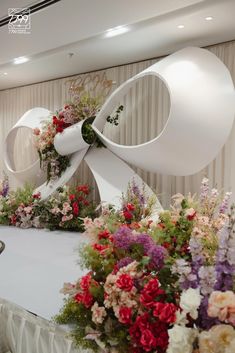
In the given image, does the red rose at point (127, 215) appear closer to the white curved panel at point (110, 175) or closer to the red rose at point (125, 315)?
the white curved panel at point (110, 175)

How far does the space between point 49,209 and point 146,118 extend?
1.53 meters

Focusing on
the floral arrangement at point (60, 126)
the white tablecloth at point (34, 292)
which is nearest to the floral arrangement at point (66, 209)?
the floral arrangement at point (60, 126)

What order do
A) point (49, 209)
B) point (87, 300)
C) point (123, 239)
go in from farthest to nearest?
point (49, 209)
point (123, 239)
point (87, 300)

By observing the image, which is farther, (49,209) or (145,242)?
(49,209)

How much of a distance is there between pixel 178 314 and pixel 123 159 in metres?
2.93

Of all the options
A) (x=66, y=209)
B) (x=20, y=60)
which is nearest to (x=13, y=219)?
(x=66, y=209)

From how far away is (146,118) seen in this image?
4.57 meters

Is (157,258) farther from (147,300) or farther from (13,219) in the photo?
(13,219)

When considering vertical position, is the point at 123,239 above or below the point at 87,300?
above

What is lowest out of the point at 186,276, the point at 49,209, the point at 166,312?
the point at 49,209

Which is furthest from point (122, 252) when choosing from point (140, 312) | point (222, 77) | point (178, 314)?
point (222, 77)

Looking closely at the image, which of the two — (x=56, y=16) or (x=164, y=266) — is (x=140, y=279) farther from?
(x=56, y=16)

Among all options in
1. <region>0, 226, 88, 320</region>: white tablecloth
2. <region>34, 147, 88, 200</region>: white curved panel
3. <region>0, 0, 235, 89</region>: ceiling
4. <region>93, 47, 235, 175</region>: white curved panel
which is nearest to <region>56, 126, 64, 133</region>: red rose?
<region>34, 147, 88, 200</region>: white curved panel

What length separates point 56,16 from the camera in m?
3.62
